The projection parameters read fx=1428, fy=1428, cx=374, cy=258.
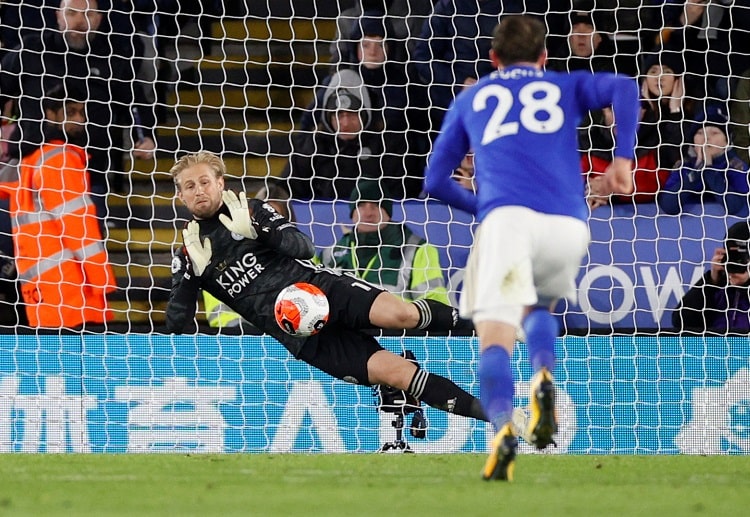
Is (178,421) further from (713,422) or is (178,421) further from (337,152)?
(713,422)

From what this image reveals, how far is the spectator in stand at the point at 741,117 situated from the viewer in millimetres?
9453

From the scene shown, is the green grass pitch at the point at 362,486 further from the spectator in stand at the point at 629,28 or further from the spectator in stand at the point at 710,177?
the spectator in stand at the point at 629,28

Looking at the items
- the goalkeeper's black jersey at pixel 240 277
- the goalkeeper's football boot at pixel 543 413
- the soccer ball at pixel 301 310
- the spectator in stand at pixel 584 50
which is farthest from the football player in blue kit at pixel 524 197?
the spectator in stand at pixel 584 50

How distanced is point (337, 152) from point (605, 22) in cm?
210

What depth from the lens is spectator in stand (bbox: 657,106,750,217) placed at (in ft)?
29.6

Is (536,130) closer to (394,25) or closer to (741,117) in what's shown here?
(741,117)

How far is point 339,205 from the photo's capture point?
9016 mm

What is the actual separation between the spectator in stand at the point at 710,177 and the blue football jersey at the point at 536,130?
408cm

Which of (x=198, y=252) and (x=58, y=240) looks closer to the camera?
(x=198, y=252)

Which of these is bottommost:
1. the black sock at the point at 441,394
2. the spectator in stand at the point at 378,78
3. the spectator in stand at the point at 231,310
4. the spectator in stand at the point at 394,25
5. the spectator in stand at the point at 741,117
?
the black sock at the point at 441,394

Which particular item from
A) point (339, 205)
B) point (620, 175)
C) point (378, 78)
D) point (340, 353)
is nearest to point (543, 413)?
point (620, 175)

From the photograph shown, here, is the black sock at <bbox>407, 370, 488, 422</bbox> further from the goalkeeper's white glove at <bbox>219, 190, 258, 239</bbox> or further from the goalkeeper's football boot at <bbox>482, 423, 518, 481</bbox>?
the goalkeeper's football boot at <bbox>482, 423, 518, 481</bbox>

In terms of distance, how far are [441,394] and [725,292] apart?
238 cm

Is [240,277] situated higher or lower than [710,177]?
lower
